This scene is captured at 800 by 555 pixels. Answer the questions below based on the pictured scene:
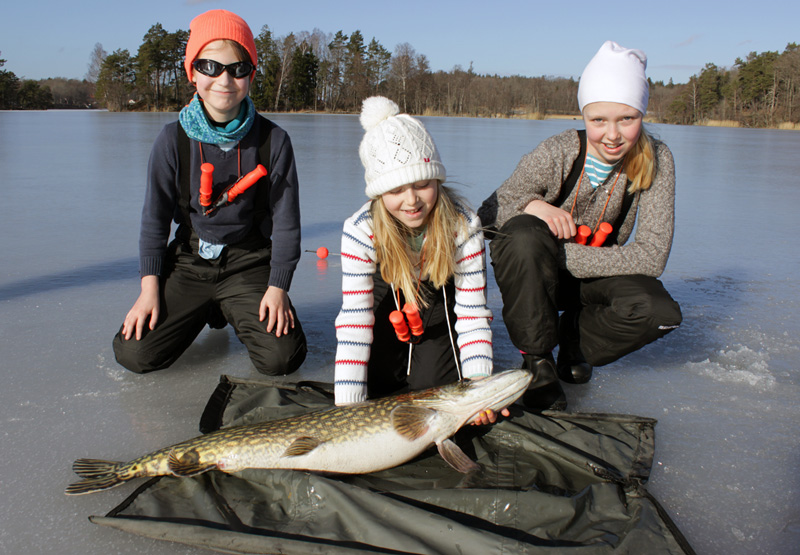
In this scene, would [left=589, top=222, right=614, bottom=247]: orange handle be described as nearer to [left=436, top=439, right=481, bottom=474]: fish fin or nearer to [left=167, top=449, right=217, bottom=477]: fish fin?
[left=436, top=439, right=481, bottom=474]: fish fin

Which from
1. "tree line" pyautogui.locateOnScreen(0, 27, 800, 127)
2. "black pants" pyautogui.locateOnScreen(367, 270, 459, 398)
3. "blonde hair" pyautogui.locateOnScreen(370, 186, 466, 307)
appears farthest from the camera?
"tree line" pyautogui.locateOnScreen(0, 27, 800, 127)

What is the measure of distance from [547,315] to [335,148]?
39.1 feet

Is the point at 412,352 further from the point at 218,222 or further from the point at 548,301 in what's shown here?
the point at 218,222

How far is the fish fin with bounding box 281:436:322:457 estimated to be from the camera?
186 cm

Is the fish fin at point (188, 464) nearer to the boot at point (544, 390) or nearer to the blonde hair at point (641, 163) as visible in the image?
the boot at point (544, 390)

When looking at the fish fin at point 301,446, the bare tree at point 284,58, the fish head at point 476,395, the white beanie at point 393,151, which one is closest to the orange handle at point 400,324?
the fish head at point 476,395

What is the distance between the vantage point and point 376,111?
2.23m

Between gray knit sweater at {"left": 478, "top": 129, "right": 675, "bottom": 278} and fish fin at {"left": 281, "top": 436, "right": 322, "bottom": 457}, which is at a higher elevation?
gray knit sweater at {"left": 478, "top": 129, "right": 675, "bottom": 278}

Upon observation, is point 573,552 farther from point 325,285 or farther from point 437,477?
point 325,285

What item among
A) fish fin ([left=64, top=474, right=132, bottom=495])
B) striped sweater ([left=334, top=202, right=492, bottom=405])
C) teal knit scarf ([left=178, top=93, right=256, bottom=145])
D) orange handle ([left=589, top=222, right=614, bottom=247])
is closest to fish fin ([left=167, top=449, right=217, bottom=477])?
fish fin ([left=64, top=474, right=132, bottom=495])

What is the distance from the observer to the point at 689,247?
16.9 feet

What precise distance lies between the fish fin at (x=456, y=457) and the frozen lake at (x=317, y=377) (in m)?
0.61

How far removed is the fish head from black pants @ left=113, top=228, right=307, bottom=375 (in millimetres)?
952

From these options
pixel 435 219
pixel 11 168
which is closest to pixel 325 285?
pixel 435 219
